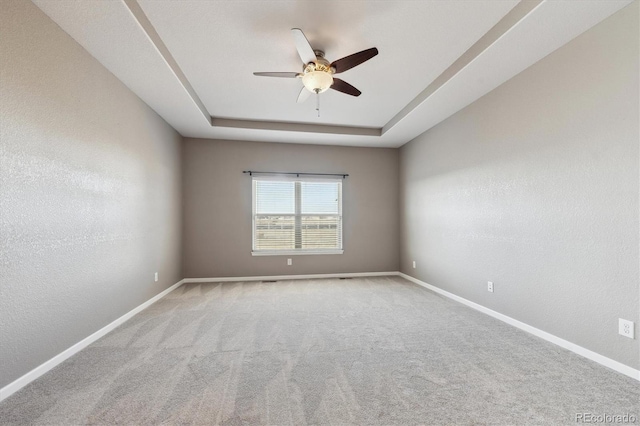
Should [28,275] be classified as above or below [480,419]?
above

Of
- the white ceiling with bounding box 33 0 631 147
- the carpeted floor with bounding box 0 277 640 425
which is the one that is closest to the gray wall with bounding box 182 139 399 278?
the white ceiling with bounding box 33 0 631 147

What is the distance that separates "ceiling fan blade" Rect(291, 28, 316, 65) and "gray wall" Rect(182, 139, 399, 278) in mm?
2909

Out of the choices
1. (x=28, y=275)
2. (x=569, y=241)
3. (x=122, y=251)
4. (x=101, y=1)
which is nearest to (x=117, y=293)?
(x=122, y=251)

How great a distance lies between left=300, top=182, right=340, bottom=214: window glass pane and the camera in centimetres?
537

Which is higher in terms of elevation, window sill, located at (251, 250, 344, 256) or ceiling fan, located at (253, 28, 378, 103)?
ceiling fan, located at (253, 28, 378, 103)

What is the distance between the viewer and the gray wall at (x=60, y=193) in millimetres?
1753

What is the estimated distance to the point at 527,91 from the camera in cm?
273

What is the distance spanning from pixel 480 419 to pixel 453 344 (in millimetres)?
976

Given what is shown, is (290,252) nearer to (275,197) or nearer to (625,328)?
(275,197)

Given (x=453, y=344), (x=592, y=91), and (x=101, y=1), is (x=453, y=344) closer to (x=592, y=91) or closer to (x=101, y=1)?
(x=592, y=91)

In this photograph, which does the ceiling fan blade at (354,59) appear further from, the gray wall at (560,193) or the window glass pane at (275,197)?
the window glass pane at (275,197)

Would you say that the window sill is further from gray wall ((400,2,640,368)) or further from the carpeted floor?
gray wall ((400,2,640,368))

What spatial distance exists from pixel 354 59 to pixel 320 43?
470mm

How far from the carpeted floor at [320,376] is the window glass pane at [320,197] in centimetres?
255
